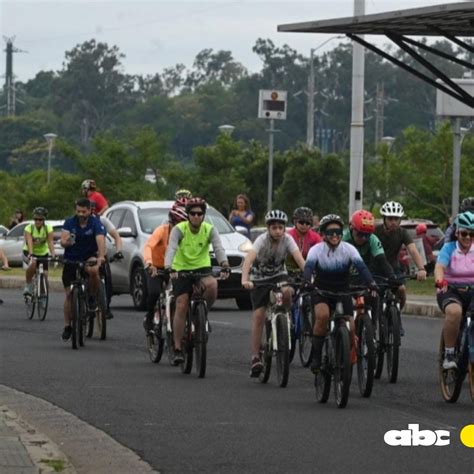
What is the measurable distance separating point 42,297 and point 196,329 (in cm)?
957

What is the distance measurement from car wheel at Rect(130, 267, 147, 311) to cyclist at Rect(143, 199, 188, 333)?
845 centimetres

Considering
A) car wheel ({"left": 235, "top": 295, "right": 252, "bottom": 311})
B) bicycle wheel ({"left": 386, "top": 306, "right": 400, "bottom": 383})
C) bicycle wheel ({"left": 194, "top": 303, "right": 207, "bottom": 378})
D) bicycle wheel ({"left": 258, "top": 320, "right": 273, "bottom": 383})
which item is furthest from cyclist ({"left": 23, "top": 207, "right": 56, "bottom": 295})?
bicycle wheel ({"left": 386, "top": 306, "right": 400, "bottom": 383})

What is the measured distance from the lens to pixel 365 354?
16.4 metres

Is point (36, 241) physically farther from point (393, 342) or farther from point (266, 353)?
point (393, 342)

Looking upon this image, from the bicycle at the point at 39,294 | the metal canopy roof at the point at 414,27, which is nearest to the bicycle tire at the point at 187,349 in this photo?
the metal canopy roof at the point at 414,27

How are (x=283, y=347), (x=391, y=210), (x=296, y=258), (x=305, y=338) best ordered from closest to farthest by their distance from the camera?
(x=283, y=347) < (x=296, y=258) < (x=391, y=210) < (x=305, y=338)

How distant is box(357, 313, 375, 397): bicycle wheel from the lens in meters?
16.1

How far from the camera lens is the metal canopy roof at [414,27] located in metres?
24.5

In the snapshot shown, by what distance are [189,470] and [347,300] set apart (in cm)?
438

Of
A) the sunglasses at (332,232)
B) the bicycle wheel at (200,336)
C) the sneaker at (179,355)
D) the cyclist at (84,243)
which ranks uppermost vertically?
the sunglasses at (332,232)

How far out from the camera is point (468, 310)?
15.8 m

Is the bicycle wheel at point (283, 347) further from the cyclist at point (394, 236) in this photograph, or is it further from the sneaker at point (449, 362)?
the sneaker at point (449, 362)

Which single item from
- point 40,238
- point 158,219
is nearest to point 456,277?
point 40,238

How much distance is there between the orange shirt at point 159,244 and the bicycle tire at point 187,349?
1502 mm
